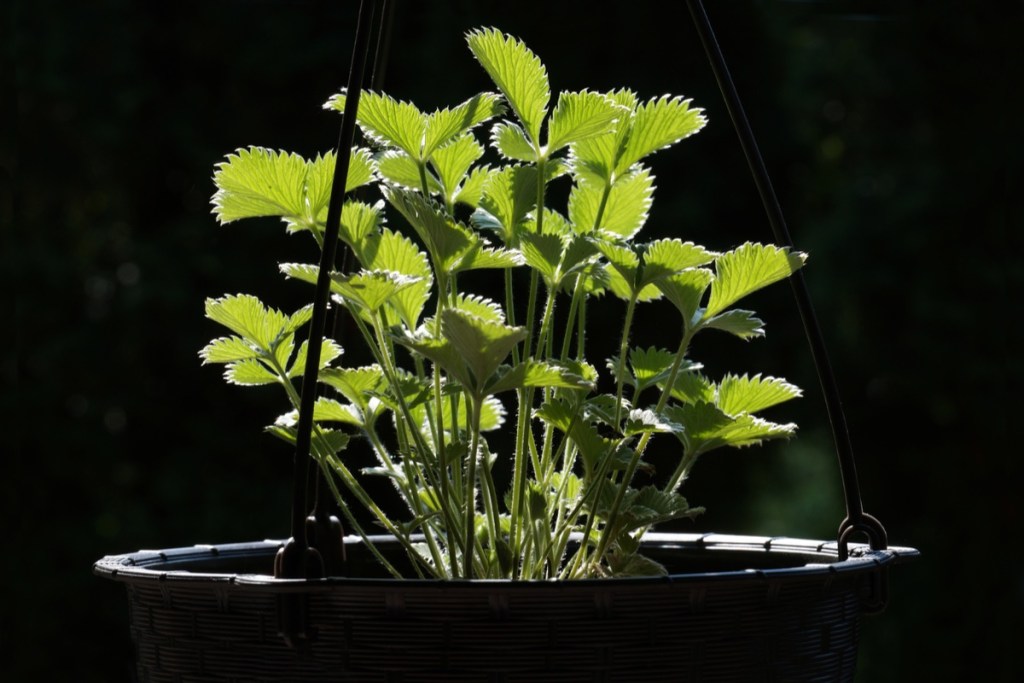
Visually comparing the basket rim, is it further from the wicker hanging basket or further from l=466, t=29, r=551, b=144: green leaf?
l=466, t=29, r=551, b=144: green leaf

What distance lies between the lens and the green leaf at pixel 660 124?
1.80ft

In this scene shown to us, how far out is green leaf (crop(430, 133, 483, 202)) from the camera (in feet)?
1.92

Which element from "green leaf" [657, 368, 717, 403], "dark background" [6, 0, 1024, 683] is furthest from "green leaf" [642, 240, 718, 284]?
"dark background" [6, 0, 1024, 683]

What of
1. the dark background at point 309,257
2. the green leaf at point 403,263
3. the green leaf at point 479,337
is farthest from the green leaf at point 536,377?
the dark background at point 309,257

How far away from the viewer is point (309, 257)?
2342mm

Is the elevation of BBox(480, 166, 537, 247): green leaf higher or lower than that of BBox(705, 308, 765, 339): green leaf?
higher

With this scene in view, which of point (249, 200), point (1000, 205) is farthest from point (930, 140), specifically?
point (249, 200)

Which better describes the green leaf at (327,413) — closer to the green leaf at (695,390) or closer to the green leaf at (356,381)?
the green leaf at (356,381)

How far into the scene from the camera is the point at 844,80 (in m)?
2.67

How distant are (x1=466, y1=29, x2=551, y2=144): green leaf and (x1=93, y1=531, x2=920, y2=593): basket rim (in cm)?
25

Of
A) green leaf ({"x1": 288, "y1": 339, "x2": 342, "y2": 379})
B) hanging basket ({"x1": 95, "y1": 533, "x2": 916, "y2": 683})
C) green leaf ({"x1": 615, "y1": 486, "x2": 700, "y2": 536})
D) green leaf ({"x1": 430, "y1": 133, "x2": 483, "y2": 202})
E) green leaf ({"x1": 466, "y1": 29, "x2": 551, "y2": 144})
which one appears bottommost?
hanging basket ({"x1": 95, "y1": 533, "x2": 916, "y2": 683})

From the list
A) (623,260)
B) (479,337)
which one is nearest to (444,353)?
Answer: (479,337)

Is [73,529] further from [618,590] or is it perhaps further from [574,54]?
[618,590]

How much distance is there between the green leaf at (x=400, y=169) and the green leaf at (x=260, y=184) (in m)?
0.06
